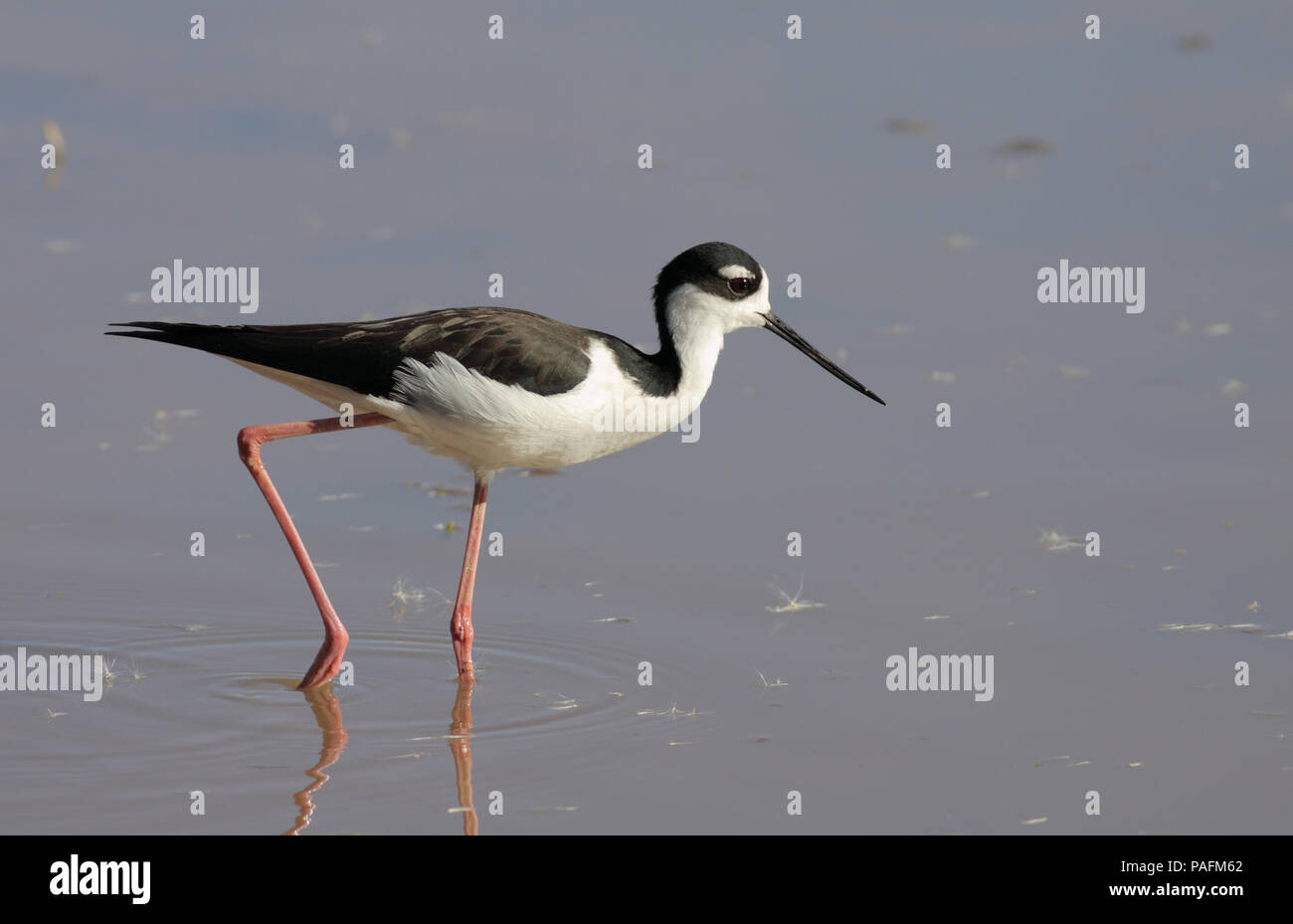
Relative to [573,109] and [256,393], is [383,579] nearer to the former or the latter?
[256,393]

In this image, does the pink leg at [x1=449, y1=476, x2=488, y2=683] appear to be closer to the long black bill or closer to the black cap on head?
the black cap on head

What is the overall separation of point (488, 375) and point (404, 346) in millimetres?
360

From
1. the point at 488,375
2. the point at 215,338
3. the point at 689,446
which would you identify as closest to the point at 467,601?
the point at 488,375

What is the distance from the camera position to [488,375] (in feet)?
23.3

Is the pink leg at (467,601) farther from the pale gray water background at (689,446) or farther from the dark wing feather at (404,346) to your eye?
the dark wing feather at (404,346)

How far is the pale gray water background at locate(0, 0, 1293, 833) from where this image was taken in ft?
20.2

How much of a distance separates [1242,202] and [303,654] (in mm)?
7578

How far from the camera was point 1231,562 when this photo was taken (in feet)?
25.9

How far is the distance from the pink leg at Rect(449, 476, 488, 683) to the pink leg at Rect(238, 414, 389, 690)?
0.42 metres

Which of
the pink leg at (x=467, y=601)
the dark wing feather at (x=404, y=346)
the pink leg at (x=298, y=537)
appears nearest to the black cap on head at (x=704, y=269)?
the dark wing feather at (x=404, y=346)

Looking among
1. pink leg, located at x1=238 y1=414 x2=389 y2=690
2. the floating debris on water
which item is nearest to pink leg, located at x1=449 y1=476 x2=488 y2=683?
pink leg, located at x1=238 y1=414 x2=389 y2=690

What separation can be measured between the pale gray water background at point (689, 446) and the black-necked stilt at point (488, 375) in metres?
0.64

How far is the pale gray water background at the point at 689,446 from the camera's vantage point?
6.17 m

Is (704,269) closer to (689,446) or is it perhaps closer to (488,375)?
(488,375)
